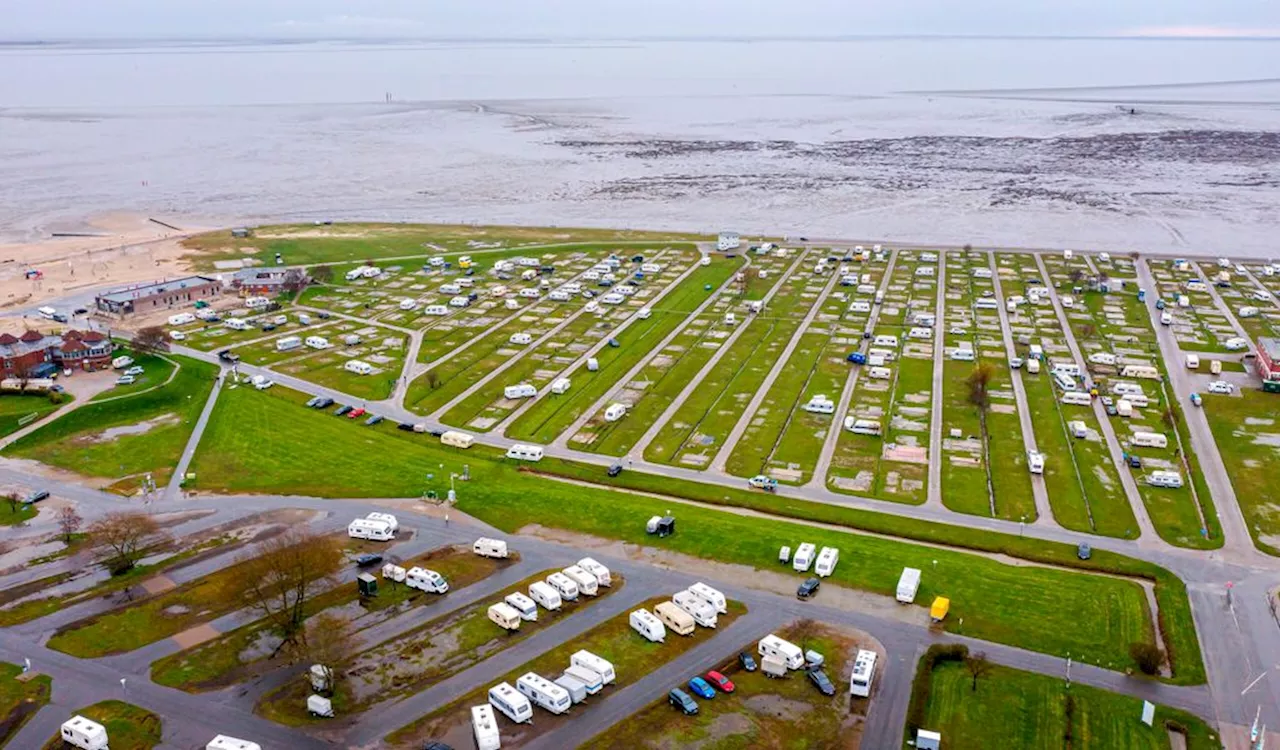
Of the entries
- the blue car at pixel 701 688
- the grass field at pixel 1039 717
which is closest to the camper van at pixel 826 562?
the grass field at pixel 1039 717

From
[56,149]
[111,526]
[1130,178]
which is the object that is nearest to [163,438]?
[111,526]

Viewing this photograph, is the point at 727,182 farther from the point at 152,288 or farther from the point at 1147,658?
the point at 1147,658

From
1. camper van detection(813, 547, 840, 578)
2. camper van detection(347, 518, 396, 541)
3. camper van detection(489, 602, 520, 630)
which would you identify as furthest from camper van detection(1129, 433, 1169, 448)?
camper van detection(347, 518, 396, 541)

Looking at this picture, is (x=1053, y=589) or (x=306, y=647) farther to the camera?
A: (x=1053, y=589)

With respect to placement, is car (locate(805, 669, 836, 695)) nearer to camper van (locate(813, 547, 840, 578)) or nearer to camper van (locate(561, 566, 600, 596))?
camper van (locate(813, 547, 840, 578))

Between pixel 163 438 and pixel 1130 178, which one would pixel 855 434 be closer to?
pixel 163 438

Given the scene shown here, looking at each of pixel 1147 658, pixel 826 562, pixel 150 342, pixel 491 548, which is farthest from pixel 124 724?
pixel 150 342

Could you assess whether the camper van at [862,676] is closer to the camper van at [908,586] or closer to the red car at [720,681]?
the red car at [720,681]
